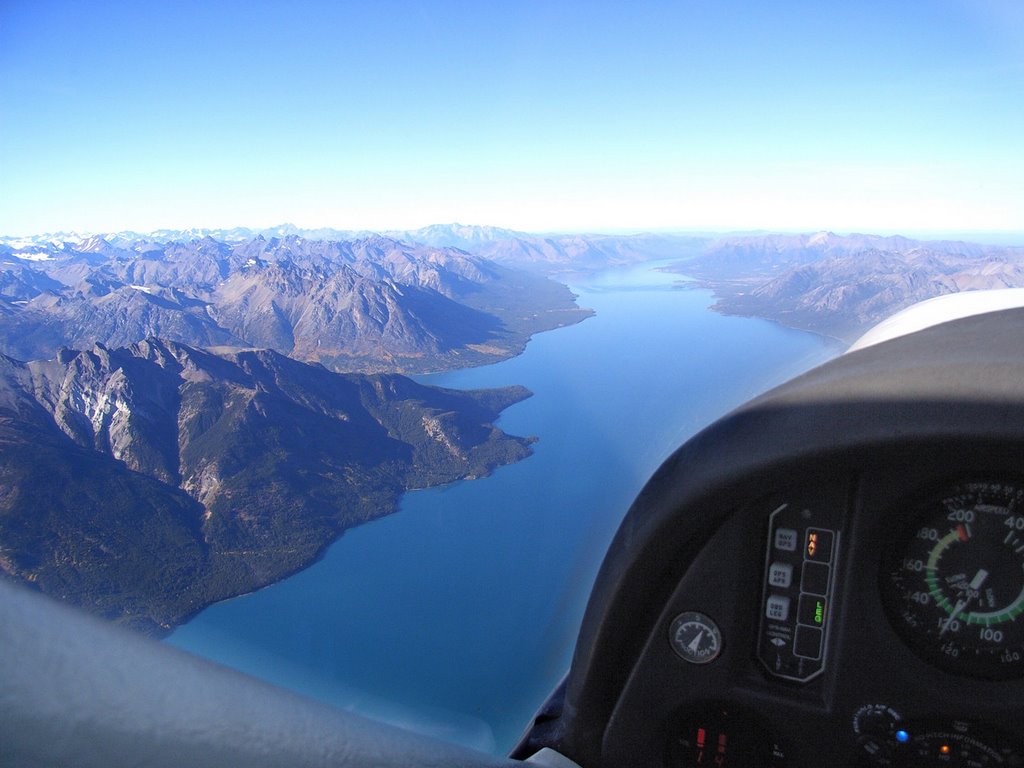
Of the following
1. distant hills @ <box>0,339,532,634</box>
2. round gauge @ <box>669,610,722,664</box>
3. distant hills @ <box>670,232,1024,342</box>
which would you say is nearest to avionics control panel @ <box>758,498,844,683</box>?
round gauge @ <box>669,610,722,664</box>

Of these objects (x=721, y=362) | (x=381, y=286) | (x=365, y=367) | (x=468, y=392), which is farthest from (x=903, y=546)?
(x=381, y=286)

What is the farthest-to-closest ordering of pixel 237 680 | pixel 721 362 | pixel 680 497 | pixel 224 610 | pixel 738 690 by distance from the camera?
pixel 721 362
pixel 224 610
pixel 738 690
pixel 680 497
pixel 237 680

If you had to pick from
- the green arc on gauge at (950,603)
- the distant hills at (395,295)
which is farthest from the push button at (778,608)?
the distant hills at (395,295)

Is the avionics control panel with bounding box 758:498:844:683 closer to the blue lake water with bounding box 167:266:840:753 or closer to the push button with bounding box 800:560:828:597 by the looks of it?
the push button with bounding box 800:560:828:597

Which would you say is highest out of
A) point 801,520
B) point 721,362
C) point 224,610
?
point 801,520

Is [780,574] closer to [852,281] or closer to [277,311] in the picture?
[852,281]

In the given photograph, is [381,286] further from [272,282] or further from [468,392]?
[468,392]

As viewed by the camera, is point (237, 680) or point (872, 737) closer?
point (237, 680)
